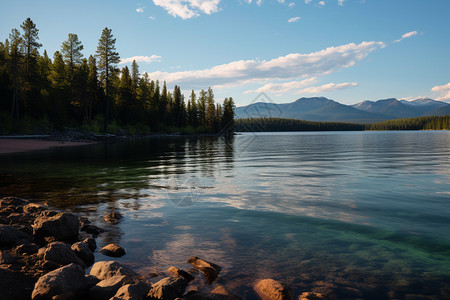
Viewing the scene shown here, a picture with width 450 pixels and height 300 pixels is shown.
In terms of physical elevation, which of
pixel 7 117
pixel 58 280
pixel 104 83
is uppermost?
pixel 104 83

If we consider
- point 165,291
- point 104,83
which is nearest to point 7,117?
point 104,83

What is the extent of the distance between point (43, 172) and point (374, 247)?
19.1 metres

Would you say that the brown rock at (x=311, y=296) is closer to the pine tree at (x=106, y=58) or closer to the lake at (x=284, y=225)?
the lake at (x=284, y=225)

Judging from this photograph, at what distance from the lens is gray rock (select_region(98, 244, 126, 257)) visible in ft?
21.6

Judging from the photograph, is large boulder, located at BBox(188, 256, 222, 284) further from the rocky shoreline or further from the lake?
the lake

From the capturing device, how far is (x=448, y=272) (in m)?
5.88

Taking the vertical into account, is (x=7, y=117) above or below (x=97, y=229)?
above

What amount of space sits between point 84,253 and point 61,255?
1.49ft

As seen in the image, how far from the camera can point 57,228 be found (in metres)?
7.33

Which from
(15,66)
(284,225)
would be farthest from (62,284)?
(15,66)

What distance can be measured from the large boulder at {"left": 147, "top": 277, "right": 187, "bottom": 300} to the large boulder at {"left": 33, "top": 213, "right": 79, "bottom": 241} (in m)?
3.77

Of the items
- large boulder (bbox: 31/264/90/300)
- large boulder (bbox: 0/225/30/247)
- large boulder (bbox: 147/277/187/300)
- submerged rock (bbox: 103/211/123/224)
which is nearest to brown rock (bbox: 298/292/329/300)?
Answer: large boulder (bbox: 147/277/187/300)

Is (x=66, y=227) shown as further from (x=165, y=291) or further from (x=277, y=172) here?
(x=277, y=172)

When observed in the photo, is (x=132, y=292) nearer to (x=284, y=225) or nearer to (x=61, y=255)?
(x=61, y=255)
